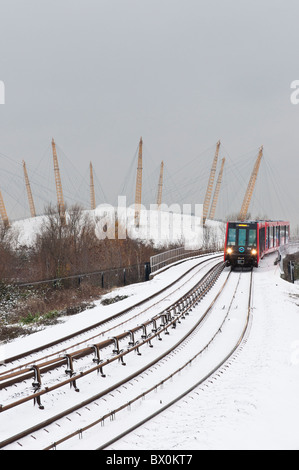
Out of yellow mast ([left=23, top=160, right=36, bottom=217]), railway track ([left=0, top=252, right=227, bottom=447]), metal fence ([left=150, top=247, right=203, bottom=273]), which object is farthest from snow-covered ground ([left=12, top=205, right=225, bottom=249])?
railway track ([left=0, top=252, right=227, bottom=447])

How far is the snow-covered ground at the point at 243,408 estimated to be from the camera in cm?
766

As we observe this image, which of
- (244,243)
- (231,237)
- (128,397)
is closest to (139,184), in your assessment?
(231,237)

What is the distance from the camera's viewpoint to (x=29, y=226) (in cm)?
10694

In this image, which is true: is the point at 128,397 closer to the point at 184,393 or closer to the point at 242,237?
the point at 184,393

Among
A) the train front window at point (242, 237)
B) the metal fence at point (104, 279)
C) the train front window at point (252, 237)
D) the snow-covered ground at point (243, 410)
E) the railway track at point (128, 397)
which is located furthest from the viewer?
the train front window at point (242, 237)

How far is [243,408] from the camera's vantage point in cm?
906

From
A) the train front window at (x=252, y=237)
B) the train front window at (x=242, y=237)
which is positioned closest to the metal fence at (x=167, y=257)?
the train front window at (x=242, y=237)

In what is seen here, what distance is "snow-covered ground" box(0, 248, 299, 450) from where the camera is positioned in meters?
7.66

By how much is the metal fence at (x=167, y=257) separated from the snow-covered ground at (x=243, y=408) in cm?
1891

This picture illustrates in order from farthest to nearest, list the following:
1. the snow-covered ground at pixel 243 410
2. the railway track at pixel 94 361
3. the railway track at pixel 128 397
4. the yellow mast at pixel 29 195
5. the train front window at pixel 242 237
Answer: the yellow mast at pixel 29 195 → the train front window at pixel 242 237 → the railway track at pixel 94 361 → the railway track at pixel 128 397 → the snow-covered ground at pixel 243 410

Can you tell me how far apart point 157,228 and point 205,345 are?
9704cm

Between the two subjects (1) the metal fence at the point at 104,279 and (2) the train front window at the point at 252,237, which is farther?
(2) the train front window at the point at 252,237

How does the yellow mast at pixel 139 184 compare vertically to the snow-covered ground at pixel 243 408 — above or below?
above

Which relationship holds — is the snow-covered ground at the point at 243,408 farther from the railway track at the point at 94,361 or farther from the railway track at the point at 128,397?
the railway track at the point at 94,361
